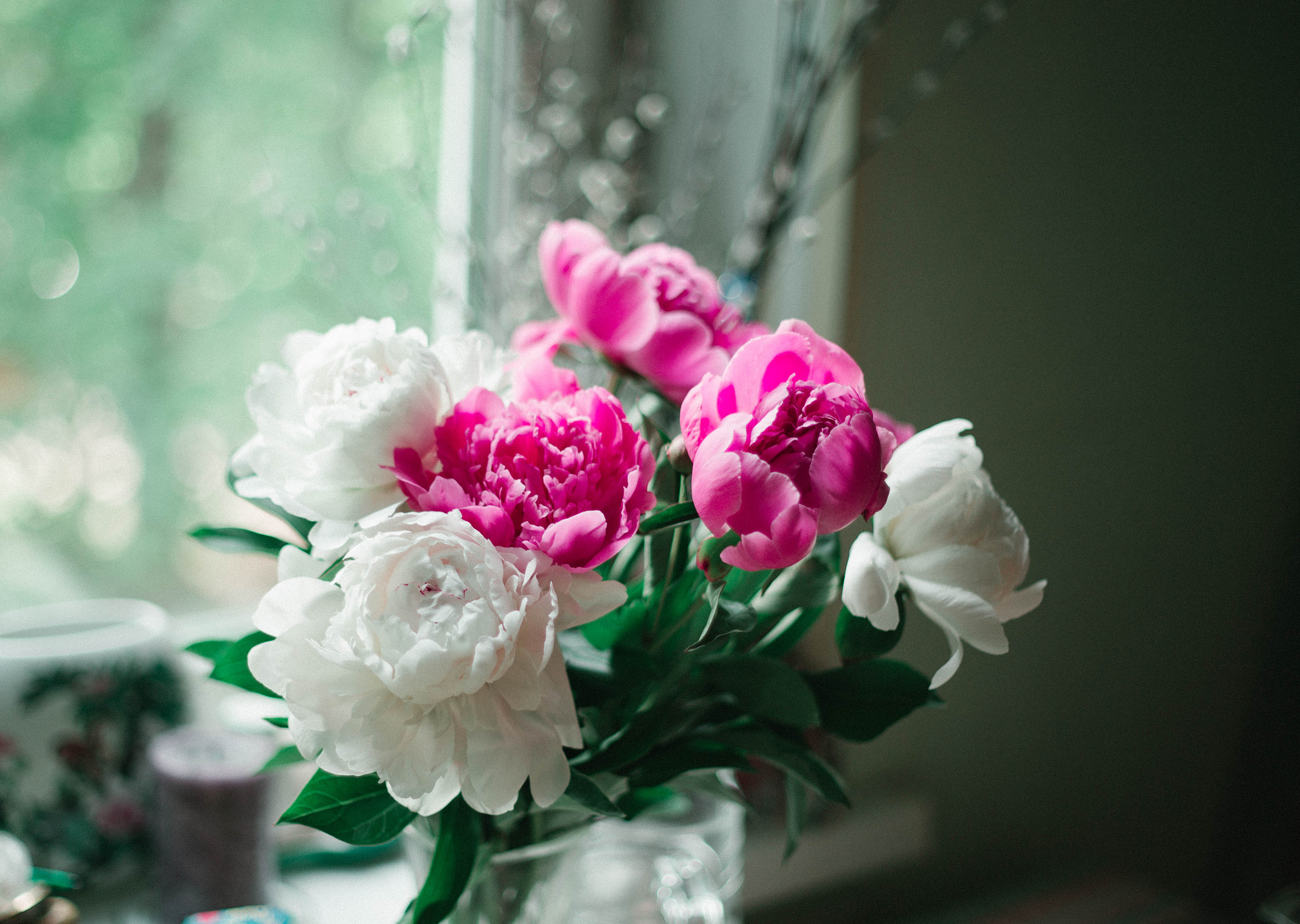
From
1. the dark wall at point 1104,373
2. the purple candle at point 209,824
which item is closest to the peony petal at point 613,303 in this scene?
the purple candle at point 209,824

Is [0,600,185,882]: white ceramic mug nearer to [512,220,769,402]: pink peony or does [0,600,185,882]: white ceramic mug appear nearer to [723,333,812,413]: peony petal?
[512,220,769,402]: pink peony

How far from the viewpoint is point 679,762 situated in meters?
0.42

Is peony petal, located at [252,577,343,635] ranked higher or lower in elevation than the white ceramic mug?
higher

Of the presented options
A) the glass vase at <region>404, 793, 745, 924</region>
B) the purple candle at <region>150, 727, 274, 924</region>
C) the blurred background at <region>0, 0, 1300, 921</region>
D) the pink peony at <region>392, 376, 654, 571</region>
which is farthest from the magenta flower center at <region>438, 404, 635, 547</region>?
the blurred background at <region>0, 0, 1300, 921</region>

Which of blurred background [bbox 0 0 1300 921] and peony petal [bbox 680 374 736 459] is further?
blurred background [bbox 0 0 1300 921]

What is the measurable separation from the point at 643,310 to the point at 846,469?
0.14 m

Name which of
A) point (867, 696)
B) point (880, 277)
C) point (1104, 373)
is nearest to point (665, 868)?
point (867, 696)

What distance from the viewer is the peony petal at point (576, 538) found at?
1.02ft

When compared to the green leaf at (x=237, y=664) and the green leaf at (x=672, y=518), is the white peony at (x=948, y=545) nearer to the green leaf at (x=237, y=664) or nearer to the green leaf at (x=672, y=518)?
the green leaf at (x=672, y=518)

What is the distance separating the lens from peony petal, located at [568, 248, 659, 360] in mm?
393

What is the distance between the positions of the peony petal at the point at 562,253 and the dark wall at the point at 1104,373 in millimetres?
500

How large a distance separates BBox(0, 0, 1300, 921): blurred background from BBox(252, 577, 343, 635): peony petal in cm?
52

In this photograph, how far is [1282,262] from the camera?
860mm

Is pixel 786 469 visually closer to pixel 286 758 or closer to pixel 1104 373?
pixel 286 758
